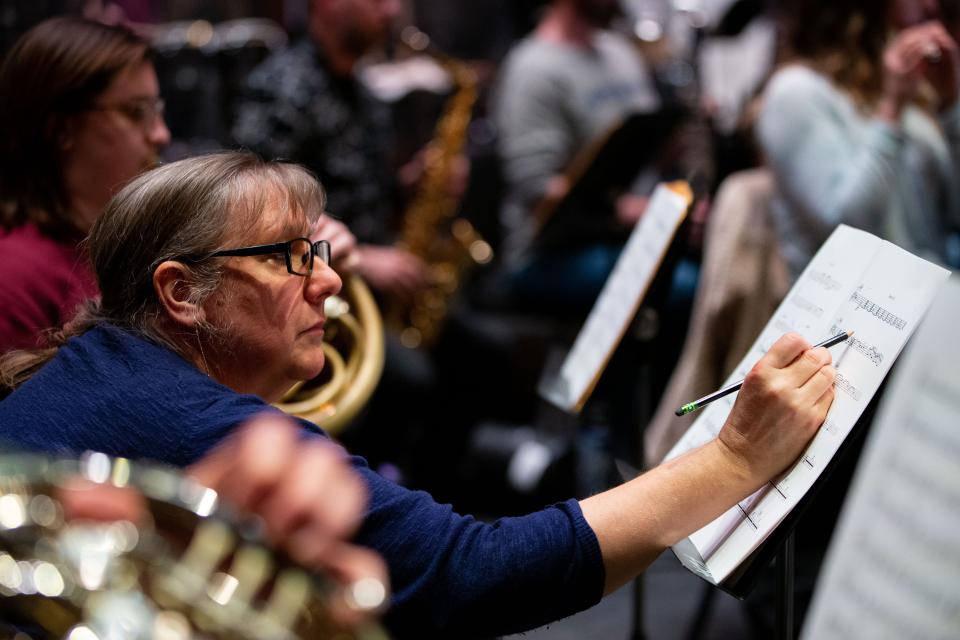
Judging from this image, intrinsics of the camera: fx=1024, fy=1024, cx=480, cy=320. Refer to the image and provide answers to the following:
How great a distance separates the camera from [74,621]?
70cm

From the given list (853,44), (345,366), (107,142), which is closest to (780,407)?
Result: (345,366)

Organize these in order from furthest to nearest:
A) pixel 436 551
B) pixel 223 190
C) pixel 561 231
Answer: pixel 561 231 → pixel 223 190 → pixel 436 551

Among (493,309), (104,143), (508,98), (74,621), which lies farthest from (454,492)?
(74,621)

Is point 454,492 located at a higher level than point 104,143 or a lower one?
lower

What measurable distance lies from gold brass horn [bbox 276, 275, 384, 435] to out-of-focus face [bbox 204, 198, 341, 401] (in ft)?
1.21

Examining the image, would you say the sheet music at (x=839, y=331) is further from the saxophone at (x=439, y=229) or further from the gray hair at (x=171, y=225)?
the saxophone at (x=439, y=229)

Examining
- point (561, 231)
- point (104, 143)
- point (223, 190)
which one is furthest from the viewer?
point (561, 231)

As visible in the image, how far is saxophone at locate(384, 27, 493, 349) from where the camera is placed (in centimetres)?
331

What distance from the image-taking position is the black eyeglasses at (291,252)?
3.91 feet

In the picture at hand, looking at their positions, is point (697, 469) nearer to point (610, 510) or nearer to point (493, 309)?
point (610, 510)

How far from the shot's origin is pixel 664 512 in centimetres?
105

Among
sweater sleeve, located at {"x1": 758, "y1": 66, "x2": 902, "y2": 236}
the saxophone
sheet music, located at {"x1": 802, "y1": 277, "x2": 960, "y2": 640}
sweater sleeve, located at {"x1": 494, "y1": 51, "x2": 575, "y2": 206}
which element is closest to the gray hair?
sheet music, located at {"x1": 802, "y1": 277, "x2": 960, "y2": 640}

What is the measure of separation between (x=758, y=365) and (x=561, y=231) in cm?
173

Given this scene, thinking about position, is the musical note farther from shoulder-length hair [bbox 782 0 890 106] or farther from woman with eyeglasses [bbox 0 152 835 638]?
shoulder-length hair [bbox 782 0 890 106]
